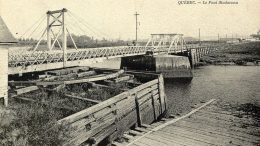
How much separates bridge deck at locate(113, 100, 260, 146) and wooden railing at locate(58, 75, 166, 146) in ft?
6.09

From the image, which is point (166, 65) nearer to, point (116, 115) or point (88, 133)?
point (116, 115)

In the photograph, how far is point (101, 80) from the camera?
20.3 meters

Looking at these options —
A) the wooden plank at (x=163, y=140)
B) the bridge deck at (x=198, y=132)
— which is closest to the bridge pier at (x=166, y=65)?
the bridge deck at (x=198, y=132)

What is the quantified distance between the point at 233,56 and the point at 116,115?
217 feet

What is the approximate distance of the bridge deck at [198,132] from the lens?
32.7 feet

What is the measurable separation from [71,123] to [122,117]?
15.2 feet

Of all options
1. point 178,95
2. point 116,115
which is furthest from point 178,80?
point 116,115

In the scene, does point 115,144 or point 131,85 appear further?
point 131,85

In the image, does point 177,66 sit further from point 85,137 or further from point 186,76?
point 85,137

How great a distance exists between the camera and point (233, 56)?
237 feet

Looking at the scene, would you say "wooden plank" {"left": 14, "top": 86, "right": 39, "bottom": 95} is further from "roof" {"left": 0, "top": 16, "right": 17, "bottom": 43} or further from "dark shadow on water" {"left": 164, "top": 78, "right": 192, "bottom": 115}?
"dark shadow on water" {"left": 164, "top": 78, "right": 192, "bottom": 115}

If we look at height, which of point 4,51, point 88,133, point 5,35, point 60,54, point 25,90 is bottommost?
point 88,133

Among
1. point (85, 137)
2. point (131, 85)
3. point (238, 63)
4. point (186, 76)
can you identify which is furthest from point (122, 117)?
point (238, 63)

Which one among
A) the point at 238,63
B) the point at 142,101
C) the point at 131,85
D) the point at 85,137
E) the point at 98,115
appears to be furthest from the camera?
the point at 238,63
